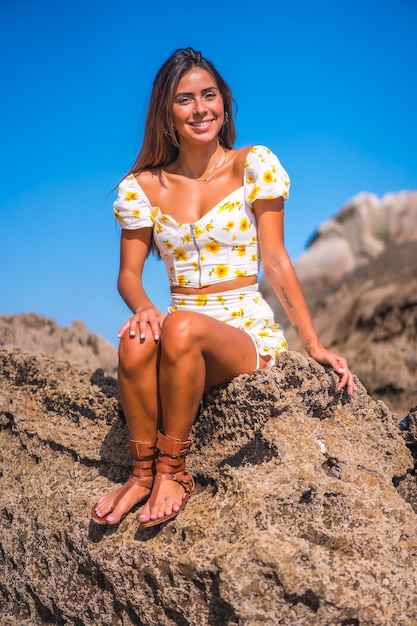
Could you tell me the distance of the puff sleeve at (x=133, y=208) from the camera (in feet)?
12.4

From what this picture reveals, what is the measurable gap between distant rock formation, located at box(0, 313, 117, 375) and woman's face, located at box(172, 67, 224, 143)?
275 centimetres

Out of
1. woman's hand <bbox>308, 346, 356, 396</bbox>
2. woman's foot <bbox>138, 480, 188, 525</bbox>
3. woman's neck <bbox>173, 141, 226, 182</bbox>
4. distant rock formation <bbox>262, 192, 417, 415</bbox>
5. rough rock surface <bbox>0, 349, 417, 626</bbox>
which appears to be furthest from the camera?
distant rock formation <bbox>262, 192, 417, 415</bbox>

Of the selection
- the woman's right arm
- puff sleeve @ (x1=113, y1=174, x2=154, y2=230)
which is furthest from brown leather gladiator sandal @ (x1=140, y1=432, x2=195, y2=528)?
puff sleeve @ (x1=113, y1=174, x2=154, y2=230)

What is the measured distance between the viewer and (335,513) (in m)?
2.96

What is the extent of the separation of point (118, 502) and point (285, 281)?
1325 mm

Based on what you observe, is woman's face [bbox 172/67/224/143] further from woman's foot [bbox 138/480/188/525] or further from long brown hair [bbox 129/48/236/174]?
woman's foot [bbox 138/480/188/525]

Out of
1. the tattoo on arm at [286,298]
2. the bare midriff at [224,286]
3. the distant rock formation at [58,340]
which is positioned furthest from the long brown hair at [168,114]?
the distant rock formation at [58,340]

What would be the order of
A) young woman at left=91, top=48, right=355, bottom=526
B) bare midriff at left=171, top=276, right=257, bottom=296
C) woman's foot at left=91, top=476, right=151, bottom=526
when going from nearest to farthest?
woman's foot at left=91, top=476, right=151, bottom=526 → young woman at left=91, top=48, right=355, bottom=526 → bare midriff at left=171, top=276, right=257, bottom=296

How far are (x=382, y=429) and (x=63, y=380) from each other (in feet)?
5.61

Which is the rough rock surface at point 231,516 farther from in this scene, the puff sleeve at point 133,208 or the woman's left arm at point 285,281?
the puff sleeve at point 133,208

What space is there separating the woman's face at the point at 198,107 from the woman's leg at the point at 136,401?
1.24 metres

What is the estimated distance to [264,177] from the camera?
3.65 meters

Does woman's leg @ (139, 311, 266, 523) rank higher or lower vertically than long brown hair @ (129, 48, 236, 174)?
lower

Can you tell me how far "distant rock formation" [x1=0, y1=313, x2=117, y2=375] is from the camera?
20.0 ft
